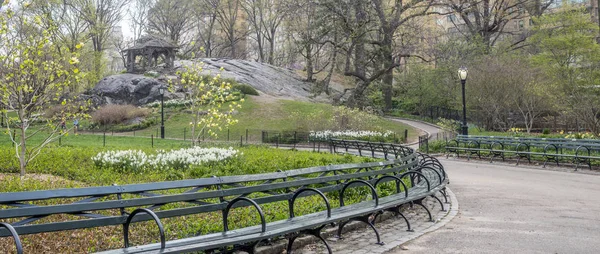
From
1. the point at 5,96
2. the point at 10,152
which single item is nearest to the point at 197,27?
the point at 10,152

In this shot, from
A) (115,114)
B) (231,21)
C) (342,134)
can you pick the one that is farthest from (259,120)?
(231,21)

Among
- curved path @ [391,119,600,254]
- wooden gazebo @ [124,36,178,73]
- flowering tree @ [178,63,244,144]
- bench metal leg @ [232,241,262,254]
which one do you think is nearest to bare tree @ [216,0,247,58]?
wooden gazebo @ [124,36,178,73]

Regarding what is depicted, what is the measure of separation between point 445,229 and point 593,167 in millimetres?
9662

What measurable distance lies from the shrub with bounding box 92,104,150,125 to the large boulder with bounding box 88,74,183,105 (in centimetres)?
425

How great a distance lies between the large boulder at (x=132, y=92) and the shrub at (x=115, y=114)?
425 centimetres

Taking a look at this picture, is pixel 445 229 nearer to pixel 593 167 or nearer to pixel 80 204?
pixel 80 204

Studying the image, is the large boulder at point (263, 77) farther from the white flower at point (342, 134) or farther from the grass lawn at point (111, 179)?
the grass lawn at point (111, 179)

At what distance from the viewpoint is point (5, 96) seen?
873 cm

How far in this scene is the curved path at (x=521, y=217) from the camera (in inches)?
220

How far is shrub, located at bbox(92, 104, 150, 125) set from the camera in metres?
35.2

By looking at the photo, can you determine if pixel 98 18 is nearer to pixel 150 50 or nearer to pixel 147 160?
pixel 150 50

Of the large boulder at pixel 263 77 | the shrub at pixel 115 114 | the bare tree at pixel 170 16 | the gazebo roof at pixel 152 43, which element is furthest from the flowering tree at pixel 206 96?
the bare tree at pixel 170 16

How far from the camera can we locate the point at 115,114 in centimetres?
3544

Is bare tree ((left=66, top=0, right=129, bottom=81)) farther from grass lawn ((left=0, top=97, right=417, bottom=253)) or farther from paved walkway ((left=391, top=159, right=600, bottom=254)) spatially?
paved walkway ((left=391, top=159, right=600, bottom=254))
